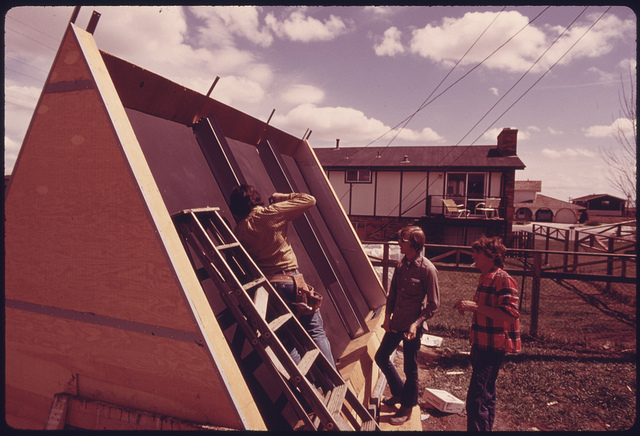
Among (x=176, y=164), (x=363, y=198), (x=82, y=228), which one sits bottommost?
(x=82, y=228)

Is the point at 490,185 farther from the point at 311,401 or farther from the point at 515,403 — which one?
the point at 311,401

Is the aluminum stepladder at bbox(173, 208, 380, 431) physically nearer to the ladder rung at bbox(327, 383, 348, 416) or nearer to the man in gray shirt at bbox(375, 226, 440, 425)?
the ladder rung at bbox(327, 383, 348, 416)

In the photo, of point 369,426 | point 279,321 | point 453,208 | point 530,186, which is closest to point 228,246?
point 279,321

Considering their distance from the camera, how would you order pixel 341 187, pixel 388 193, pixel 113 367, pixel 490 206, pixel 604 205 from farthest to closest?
1. pixel 604 205
2. pixel 341 187
3. pixel 388 193
4. pixel 490 206
5. pixel 113 367

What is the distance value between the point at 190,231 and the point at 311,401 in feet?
5.27

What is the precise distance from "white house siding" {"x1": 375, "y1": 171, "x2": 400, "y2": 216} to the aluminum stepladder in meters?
20.1

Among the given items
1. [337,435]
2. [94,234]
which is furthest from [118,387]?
[337,435]

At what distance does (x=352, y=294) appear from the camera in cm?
577

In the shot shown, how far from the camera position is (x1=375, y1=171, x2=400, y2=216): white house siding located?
22.8 metres

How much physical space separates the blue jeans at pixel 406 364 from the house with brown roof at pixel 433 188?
17.0 meters

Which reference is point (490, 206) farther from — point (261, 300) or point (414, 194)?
point (261, 300)

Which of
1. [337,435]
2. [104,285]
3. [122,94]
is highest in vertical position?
[122,94]

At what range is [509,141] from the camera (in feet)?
72.6

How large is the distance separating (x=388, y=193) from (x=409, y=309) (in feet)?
64.9
